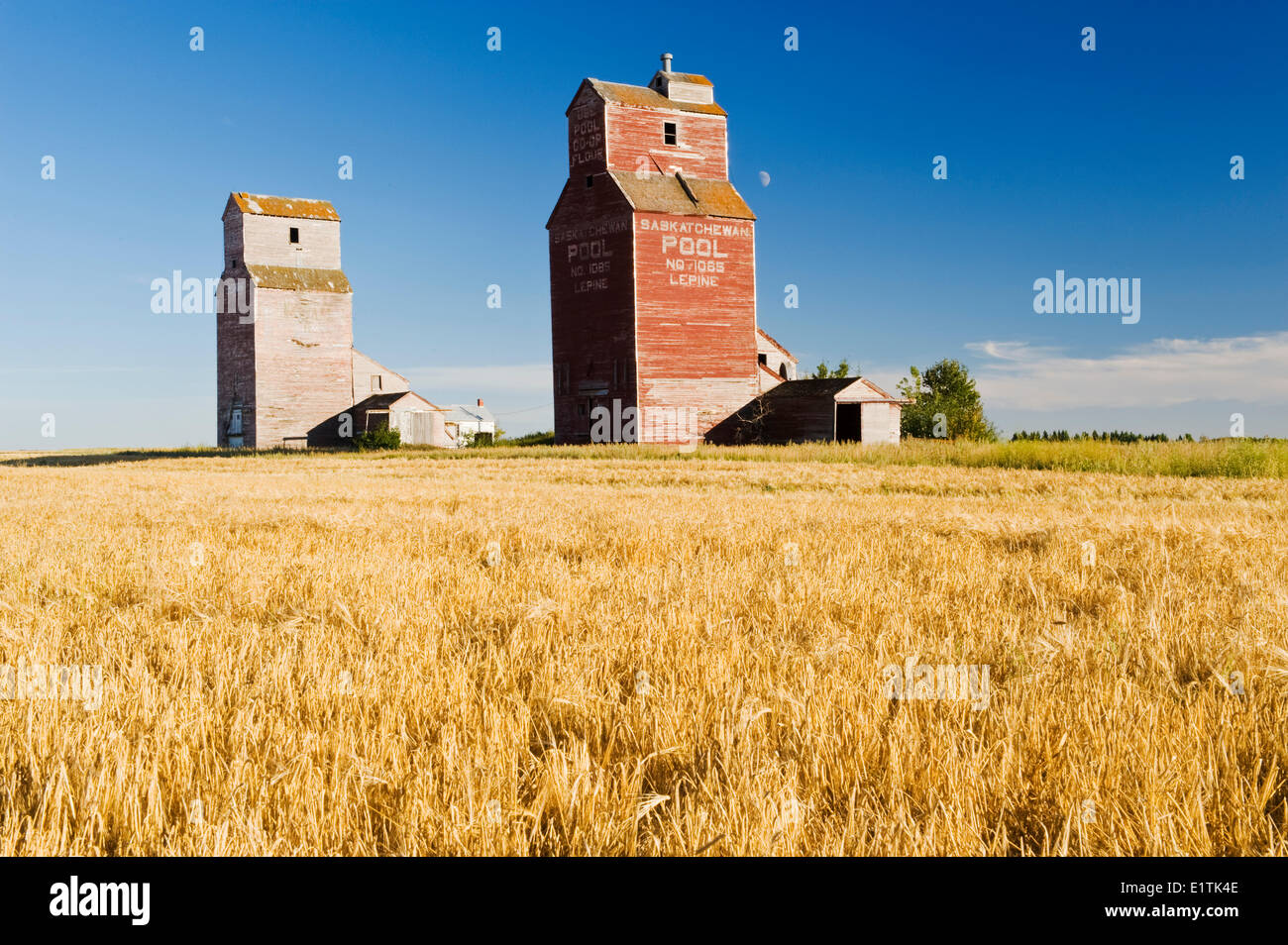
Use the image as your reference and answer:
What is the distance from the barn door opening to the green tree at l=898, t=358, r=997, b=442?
13330mm

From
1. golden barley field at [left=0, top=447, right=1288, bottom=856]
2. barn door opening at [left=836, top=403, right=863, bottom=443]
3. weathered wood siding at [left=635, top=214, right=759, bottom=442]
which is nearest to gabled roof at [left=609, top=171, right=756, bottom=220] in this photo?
weathered wood siding at [left=635, top=214, right=759, bottom=442]

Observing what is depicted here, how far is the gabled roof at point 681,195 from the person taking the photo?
1665 inches

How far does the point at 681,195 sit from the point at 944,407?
36.8m

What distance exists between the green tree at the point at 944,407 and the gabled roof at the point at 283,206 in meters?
37.1

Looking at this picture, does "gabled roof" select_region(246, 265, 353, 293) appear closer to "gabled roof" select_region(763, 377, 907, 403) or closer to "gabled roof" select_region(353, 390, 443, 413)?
"gabled roof" select_region(353, 390, 443, 413)

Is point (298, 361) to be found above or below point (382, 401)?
above

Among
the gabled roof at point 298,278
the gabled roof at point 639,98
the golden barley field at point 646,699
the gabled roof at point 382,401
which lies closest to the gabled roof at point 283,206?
the gabled roof at point 298,278

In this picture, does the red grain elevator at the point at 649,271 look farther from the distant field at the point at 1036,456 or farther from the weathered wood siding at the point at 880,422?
the weathered wood siding at the point at 880,422

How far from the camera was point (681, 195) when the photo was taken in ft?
143

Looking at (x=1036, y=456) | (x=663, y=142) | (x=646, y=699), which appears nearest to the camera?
(x=646, y=699)

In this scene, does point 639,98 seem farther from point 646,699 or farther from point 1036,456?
point 646,699

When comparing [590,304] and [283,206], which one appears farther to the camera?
[283,206]

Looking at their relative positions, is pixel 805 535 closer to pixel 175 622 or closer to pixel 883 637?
pixel 883 637

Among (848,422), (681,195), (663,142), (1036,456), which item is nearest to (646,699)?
(1036,456)
